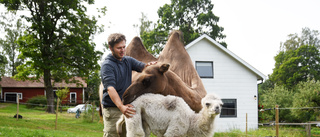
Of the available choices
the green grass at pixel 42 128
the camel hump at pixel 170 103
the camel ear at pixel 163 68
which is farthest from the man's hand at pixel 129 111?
the green grass at pixel 42 128

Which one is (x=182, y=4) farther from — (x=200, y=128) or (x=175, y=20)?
(x=200, y=128)

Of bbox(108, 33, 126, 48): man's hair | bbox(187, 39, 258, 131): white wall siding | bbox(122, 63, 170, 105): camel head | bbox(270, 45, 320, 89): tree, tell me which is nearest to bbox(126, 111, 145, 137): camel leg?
bbox(122, 63, 170, 105): camel head

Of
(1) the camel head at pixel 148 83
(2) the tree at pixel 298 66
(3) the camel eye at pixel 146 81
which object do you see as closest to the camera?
(1) the camel head at pixel 148 83

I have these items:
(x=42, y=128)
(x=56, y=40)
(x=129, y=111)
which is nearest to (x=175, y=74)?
Result: (x=129, y=111)

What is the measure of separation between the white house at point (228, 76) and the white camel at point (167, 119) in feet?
54.6

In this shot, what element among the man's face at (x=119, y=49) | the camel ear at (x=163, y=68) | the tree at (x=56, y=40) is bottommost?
the camel ear at (x=163, y=68)

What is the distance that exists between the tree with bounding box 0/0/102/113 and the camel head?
21875 mm

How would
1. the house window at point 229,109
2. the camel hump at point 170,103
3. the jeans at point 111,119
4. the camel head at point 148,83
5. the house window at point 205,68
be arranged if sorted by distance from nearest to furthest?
the camel hump at point 170,103 < the camel head at point 148,83 < the jeans at point 111,119 < the house window at point 229,109 < the house window at point 205,68

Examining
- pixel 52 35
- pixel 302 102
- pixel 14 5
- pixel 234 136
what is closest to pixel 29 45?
pixel 52 35

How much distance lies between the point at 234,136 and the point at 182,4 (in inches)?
900

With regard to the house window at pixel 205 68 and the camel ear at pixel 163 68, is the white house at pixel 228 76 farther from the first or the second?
the camel ear at pixel 163 68

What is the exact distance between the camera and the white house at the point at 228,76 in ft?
64.3

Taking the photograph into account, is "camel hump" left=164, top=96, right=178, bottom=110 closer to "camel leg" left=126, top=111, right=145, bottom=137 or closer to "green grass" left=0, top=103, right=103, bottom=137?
"camel leg" left=126, top=111, right=145, bottom=137

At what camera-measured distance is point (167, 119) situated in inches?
114
